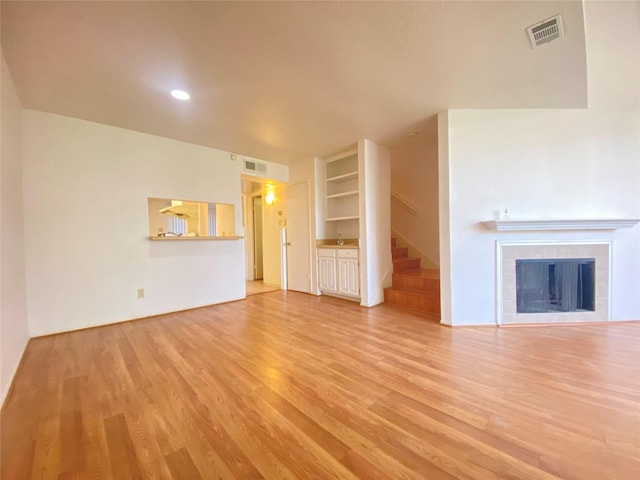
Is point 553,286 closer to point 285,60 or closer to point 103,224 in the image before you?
point 285,60

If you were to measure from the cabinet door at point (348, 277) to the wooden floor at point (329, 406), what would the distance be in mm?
1313

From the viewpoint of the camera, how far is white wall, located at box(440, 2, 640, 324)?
285 centimetres

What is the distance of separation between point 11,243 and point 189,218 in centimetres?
204

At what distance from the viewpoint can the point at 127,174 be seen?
320cm

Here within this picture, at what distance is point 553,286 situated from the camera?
9.72ft

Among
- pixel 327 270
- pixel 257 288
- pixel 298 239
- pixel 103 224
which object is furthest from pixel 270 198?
pixel 103 224

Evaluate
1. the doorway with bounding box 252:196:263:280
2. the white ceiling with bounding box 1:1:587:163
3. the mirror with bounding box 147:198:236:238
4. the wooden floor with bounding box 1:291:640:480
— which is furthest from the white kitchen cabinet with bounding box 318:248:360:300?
the doorway with bounding box 252:196:263:280

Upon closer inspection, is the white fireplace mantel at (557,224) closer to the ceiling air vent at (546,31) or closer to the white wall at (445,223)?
the white wall at (445,223)

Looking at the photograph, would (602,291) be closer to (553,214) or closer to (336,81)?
(553,214)

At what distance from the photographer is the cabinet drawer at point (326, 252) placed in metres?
4.30

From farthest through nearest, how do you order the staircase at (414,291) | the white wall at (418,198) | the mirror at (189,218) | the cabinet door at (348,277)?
the white wall at (418,198) < the cabinet door at (348,277) < the mirror at (189,218) < the staircase at (414,291)

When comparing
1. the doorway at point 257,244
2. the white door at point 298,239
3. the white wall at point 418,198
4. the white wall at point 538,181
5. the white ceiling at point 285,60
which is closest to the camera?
the white ceiling at point 285,60

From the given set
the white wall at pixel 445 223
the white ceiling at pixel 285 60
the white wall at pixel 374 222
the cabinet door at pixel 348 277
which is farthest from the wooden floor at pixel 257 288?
the white wall at pixel 445 223

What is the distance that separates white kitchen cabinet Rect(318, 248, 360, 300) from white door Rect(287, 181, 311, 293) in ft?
1.15
